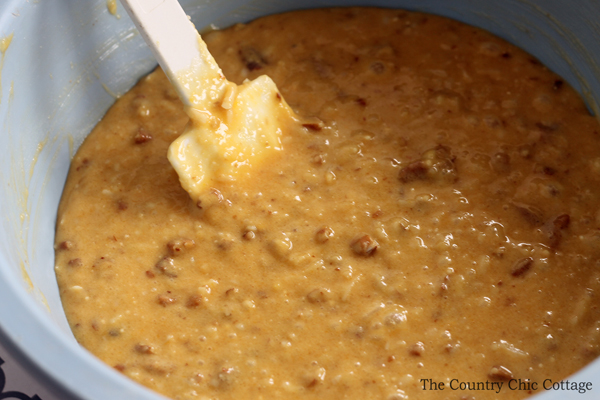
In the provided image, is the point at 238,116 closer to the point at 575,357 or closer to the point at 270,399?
the point at 270,399

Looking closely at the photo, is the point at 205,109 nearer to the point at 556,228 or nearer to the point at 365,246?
the point at 365,246

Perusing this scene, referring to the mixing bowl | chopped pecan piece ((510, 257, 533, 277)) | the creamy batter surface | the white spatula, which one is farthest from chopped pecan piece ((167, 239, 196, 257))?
chopped pecan piece ((510, 257, 533, 277))

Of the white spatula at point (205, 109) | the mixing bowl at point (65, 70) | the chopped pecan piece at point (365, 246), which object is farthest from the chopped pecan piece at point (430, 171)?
the mixing bowl at point (65, 70)

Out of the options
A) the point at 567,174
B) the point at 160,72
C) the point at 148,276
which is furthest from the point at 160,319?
the point at 567,174

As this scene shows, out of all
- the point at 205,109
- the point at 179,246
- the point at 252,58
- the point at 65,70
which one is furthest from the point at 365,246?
the point at 65,70

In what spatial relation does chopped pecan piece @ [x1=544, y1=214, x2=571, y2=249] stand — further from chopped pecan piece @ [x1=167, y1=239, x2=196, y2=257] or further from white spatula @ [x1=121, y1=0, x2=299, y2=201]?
chopped pecan piece @ [x1=167, y1=239, x2=196, y2=257]
